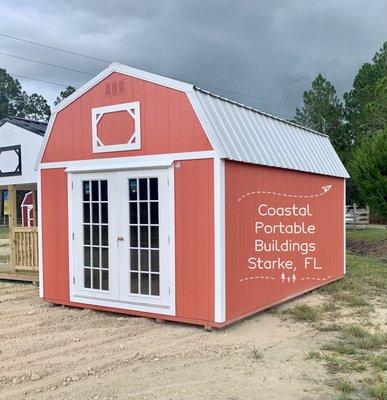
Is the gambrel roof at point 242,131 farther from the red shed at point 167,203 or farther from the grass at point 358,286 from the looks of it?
the grass at point 358,286

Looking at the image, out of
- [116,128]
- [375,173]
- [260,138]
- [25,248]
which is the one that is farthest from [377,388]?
[375,173]

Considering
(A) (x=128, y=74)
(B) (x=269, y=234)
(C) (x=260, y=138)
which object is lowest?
(B) (x=269, y=234)

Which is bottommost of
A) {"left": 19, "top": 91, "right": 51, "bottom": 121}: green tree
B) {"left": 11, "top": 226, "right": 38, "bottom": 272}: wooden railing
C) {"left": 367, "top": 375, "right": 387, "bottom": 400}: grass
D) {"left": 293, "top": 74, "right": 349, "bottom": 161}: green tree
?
{"left": 367, "top": 375, "right": 387, "bottom": 400}: grass

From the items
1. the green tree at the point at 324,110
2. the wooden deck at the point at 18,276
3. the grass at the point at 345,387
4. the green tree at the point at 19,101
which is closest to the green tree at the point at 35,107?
the green tree at the point at 19,101

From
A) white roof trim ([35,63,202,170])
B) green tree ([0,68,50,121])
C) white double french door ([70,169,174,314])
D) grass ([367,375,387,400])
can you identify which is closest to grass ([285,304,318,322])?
white double french door ([70,169,174,314])

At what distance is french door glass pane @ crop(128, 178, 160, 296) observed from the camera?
21.4 ft

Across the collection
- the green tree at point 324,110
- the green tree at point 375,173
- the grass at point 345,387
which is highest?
the green tree at point 324,110

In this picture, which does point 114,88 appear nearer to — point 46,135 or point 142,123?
point 142,123

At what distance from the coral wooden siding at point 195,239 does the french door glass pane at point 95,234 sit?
4.02 feet

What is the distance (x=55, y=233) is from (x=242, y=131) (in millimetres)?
3240

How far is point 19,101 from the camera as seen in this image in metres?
65.2

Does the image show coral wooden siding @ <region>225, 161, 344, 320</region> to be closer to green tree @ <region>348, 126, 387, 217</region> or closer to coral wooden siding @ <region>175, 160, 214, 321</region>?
coral wooden siding @ <region>175, 160, 214, 321</region>

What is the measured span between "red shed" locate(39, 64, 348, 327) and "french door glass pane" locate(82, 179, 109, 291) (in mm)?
15

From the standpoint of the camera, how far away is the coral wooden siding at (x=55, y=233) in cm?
742
